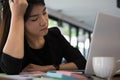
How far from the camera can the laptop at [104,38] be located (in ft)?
3.82

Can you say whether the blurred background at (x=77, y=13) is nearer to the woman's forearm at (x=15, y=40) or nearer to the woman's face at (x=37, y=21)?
the woman's face at (x=37, y=21)

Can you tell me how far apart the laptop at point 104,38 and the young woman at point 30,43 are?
33 cm

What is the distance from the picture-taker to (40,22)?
1474mm

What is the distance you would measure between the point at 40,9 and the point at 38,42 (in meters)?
0.24

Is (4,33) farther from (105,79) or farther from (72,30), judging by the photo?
(72,30)

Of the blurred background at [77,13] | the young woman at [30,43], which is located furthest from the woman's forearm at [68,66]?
the blurred background at [77,13]

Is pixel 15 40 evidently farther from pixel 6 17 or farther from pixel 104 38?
pixel 104 38

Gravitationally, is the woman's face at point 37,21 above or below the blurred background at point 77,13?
above

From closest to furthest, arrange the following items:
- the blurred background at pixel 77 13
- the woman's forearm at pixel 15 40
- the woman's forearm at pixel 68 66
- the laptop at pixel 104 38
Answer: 1. the laptop at pixel 104 38
2. the woman's forearm at pixel 15 40
3. the woman's forearm at pixel 68 66
4. the blurred background at pixel 77 13

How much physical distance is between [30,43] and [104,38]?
0.56m

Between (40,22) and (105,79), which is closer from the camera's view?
(105,79)

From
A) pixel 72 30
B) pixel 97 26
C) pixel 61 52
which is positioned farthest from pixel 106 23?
pixel 72 30

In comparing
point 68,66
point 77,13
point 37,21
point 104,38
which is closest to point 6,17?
point 37,21

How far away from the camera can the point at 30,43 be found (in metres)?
1.61
